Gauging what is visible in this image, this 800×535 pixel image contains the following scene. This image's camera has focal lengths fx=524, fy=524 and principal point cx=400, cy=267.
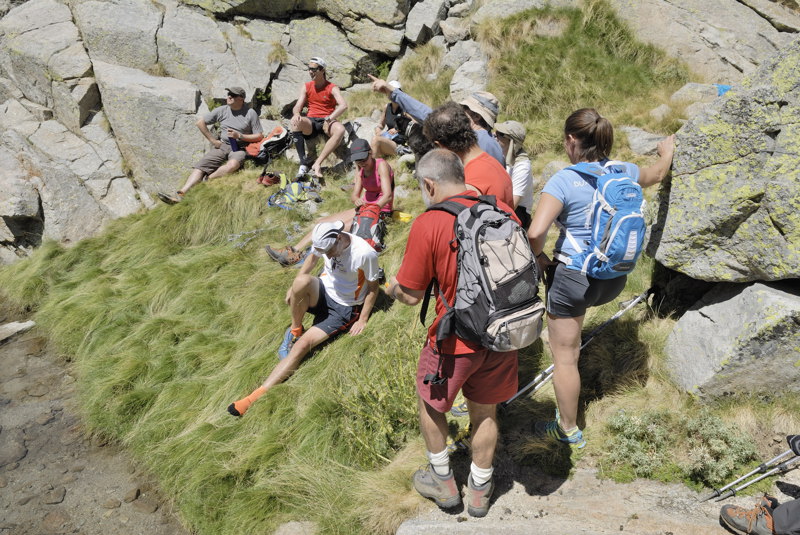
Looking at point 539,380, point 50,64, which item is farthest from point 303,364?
point 50,64

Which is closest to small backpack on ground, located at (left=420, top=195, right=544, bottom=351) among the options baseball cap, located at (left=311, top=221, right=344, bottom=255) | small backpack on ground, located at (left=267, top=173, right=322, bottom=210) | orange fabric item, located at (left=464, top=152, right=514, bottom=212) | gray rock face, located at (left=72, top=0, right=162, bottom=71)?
orange fabric item, located at (left=464, top=152, right=514, bottom=212)

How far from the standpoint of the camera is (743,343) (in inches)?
129

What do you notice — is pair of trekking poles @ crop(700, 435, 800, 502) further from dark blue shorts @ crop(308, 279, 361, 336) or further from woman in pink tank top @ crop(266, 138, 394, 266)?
woman in pink tank top @ crop(266, 138, 394, 266)

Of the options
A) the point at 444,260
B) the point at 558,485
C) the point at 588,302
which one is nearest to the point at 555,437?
the point at 558,485

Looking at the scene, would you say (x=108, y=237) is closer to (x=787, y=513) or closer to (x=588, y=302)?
(x=588, y=302)

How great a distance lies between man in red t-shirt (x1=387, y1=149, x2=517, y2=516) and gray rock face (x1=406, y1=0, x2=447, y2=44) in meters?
9.15

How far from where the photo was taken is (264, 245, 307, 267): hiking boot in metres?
6.90

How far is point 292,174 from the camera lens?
916 centimetres

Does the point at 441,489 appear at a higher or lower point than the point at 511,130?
Result: lower

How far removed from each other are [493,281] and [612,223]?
3.02 ft

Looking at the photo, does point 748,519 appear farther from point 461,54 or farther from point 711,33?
point 461,54

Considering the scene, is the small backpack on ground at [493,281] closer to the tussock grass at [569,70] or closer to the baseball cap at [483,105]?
the baseball cap at [483,105]

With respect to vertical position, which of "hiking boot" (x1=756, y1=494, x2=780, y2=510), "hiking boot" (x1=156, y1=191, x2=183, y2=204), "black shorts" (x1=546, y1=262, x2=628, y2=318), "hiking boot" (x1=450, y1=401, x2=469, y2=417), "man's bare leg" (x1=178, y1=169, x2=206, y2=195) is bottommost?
"hiking boot" (x1=156, y1=191, x2=183, y2=204)

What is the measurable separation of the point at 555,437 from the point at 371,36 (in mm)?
9864
